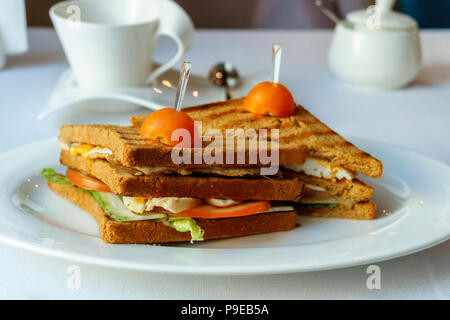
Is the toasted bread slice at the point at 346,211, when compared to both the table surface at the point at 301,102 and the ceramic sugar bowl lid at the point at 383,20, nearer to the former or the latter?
the table surface at the point at 301,102

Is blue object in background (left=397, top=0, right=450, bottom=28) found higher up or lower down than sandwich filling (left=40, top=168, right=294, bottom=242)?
lower down

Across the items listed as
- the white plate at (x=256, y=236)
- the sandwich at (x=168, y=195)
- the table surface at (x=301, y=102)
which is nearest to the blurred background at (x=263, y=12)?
the table surface at (x=301, y=102)

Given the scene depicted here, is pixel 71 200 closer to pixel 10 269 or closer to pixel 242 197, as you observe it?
pixel 10 269

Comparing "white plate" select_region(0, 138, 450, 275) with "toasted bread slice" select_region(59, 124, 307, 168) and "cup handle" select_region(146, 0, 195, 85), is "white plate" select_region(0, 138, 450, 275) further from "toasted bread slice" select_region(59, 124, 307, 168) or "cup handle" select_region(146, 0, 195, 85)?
"cup handle" select_region(146, 0, 195, 85)

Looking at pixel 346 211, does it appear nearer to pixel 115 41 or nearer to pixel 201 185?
pixel 201 185

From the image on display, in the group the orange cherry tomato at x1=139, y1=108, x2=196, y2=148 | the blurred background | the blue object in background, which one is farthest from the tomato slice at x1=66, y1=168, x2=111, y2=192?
the blue object in background
